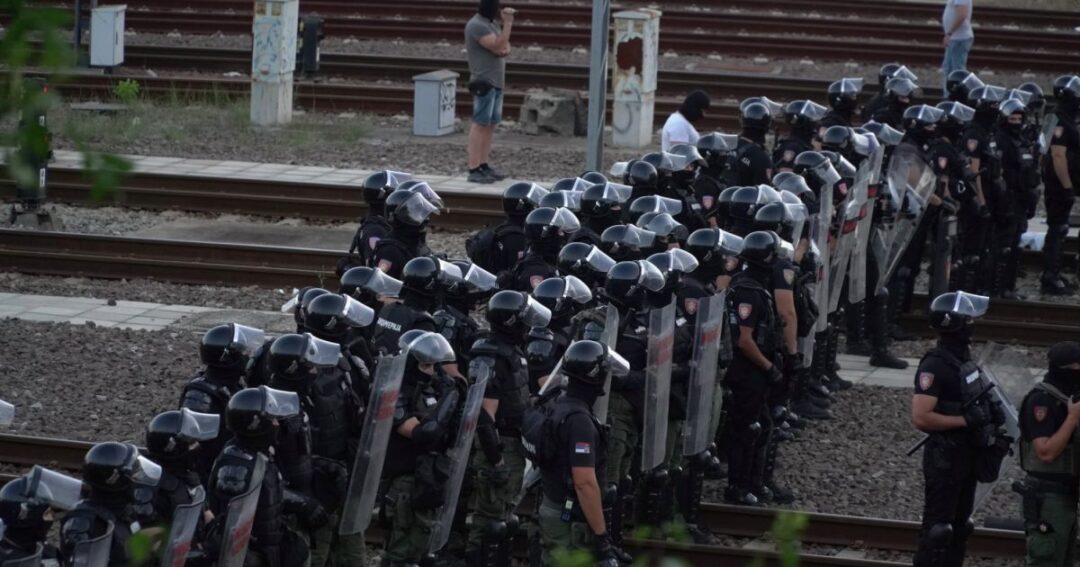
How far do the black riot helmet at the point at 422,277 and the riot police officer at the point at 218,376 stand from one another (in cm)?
115

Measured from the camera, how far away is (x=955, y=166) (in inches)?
563

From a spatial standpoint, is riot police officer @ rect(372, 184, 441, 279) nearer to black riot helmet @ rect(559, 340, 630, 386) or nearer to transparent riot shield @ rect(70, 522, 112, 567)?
black riot helmet @ rect(559, 340, 630, 386)

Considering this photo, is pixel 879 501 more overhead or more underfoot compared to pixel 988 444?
more underfoot

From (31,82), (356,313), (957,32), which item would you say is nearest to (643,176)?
(356,313)

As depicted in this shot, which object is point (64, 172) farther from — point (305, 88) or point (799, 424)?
point (799, 424)

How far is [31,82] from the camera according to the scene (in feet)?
11.1

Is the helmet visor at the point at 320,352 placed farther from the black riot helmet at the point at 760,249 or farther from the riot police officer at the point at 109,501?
the black riot helmet at the point at 760,249

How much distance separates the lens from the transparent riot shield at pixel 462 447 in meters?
8.45

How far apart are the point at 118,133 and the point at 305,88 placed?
11.7 ft

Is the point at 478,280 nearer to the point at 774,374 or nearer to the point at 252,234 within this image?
the point at 774,374

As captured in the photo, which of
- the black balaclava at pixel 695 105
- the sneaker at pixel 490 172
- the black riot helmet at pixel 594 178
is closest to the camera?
the black riot helmet at pixel 594 178

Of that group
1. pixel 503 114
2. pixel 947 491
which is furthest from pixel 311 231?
pixel 947 491

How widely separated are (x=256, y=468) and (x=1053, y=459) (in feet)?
13.8

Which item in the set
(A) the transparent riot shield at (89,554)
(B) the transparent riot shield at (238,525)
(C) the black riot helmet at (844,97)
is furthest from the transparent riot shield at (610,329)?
(C) the black riot helmet at (844,97)
